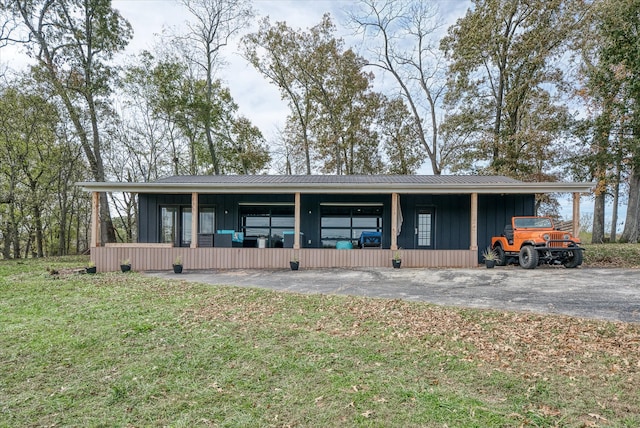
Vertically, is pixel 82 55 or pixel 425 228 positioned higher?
pixel 82 55

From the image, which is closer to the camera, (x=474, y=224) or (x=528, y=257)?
(x=528, y=257)

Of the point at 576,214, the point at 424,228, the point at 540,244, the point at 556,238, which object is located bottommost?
the point at 540,244

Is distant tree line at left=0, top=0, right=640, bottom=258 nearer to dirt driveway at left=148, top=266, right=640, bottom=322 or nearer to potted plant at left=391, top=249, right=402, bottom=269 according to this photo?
dirt driveway at left=148, top=266, right=640, bottom=322

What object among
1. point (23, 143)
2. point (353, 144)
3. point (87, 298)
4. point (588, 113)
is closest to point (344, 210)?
point (87, 298)

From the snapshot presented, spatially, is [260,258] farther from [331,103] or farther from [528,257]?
[331,103]

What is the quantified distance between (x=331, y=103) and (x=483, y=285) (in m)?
16.1

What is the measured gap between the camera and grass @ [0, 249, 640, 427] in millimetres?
2383

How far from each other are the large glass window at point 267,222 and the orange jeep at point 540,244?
679 centimetres

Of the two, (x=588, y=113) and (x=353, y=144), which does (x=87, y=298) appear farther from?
(x=588, y=113)

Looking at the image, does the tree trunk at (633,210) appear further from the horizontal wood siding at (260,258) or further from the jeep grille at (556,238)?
the horizontal wood siding at (260,258)

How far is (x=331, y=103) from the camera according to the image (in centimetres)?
2003

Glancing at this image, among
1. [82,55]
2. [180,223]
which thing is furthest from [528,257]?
[82,55]

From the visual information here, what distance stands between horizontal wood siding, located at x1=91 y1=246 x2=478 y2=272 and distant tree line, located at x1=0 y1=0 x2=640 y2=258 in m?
6.93

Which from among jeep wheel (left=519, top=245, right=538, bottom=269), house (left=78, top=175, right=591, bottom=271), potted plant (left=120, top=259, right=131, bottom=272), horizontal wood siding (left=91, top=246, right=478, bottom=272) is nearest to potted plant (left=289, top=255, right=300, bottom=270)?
horizontal wood siding (left=91, top=246, right=478, bottom=272)
